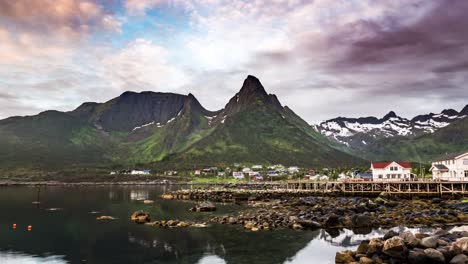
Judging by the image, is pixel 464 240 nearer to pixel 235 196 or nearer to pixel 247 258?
pixel 247 258

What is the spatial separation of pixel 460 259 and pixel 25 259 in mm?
47192

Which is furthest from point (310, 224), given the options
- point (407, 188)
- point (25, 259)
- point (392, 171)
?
point (392, 171)

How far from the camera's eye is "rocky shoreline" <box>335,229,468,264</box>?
3550 centimetres

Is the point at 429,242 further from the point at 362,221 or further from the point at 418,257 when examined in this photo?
the point at 362,221

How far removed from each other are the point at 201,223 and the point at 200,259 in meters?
26.2

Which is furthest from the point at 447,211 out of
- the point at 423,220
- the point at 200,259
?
the point at 200,259

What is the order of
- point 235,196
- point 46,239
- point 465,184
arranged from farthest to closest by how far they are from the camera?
point 235,196 → point 465,184 → point 46,239

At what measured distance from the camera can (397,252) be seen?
37344 millimetres

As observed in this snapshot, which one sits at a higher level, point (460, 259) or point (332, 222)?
point (460, 259)

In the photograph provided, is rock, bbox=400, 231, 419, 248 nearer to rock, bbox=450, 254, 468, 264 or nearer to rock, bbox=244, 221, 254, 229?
rock, bbox=450, 254, 468, 264

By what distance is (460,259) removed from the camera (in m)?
34.3

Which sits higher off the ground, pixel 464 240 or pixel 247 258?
pixel 464 240

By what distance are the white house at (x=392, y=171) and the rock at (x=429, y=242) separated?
97188 mm

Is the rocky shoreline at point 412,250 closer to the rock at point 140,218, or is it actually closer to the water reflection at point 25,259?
the water reflection at point 25,259
